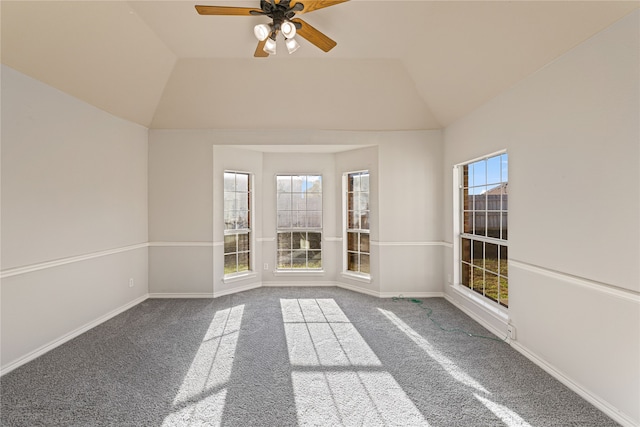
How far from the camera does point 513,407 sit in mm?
1911

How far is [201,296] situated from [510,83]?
15.5ft

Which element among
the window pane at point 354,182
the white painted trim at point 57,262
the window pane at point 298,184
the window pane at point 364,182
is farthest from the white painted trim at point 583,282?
A: the white painted trim at point 57,262

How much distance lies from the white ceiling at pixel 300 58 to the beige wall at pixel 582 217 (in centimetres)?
25

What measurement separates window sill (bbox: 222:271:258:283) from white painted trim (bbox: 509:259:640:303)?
3.70 m

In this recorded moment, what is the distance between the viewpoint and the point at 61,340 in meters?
2.86

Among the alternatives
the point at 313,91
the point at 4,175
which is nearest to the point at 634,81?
the point at 313,91

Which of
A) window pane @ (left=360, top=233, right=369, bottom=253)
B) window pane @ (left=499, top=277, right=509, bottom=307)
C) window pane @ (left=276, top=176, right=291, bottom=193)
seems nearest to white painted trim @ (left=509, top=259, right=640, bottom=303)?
window pane @ (left=499, top=277, right=509, bottom=307)

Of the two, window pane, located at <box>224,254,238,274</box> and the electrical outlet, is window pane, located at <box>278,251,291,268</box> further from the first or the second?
the electrical outlet

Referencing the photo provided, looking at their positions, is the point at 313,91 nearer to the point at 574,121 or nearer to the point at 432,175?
the point at 432,175

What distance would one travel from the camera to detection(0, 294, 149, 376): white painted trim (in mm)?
2413

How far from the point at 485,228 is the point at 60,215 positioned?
4.70 meters

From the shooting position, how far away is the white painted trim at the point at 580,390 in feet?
5.81

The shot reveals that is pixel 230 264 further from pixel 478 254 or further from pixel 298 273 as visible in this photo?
pixel 478 254

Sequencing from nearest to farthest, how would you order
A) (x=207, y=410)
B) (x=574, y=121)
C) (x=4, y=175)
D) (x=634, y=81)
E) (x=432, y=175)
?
1. (x=634, y=81)
2. (x=207, y=410)
3. (x=574, y=121)
4. (x=4, y=175)
5. (x=432, y=175)
